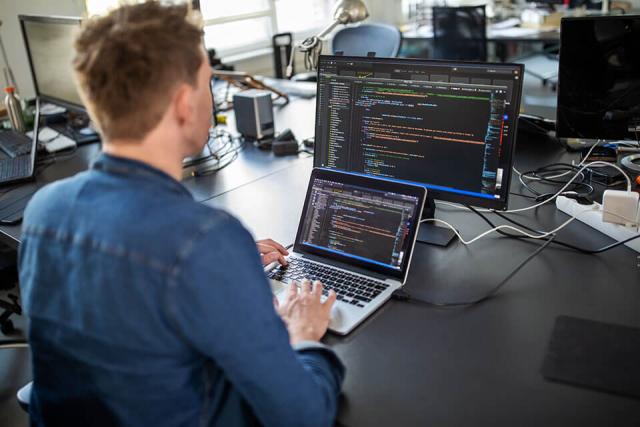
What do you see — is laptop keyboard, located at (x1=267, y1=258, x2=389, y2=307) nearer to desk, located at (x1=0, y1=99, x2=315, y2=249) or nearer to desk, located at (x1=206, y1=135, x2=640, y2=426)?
desk, located at (x1=206, y1=135, x2=640, y2=426)

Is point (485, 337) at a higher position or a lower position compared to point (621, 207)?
lower

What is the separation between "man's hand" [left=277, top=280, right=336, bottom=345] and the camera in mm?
1033

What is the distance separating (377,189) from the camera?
1.28 m

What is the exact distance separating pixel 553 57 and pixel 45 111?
4244 mm

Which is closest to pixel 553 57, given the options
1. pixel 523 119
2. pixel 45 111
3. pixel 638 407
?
pixel 523 119

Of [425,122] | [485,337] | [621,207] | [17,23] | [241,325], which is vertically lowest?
[485,337]

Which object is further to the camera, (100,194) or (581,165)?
(581,165)

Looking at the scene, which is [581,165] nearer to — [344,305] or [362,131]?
[362,131]

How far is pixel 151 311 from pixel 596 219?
1116 millimetres

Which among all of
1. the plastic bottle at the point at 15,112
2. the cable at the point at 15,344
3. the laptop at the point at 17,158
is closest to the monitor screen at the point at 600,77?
the cable at the point at 15,344

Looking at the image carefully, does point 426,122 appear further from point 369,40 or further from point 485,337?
point 369,40

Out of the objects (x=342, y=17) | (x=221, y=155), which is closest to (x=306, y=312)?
(x=221, y=155)

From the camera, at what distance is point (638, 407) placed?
0.87 metres

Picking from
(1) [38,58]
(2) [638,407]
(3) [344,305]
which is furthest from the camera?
(1) [38,58]
